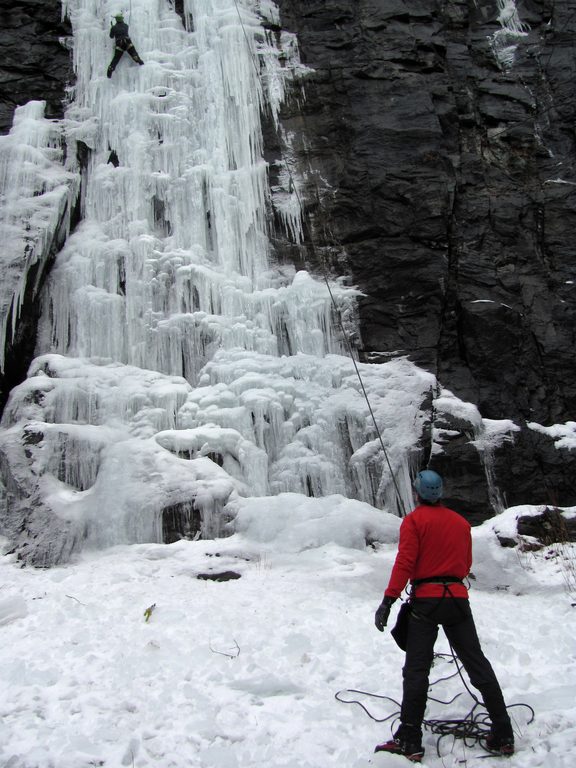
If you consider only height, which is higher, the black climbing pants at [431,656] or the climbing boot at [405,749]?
the black climbing pants at [431,656]

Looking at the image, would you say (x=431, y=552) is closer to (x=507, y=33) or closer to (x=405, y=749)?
(x=405, y=749)

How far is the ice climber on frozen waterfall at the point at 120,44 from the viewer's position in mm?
11531

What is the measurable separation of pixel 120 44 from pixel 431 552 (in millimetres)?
11860

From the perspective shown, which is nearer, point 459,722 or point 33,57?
point 459,722

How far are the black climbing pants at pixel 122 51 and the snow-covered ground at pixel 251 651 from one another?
9244 mm

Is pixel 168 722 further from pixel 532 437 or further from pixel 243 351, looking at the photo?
pixel 532 437

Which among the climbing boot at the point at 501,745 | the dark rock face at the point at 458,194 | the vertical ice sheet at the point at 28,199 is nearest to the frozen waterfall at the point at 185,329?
the vertical ice sheet at the point at 28,199

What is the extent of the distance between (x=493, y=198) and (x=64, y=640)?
9.72 meters

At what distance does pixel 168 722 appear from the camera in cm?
371

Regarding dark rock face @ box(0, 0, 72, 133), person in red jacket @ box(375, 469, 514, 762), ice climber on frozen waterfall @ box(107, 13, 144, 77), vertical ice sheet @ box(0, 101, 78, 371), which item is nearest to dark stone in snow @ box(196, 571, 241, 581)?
person in red jacket @ box(375, 469, 514, 762)

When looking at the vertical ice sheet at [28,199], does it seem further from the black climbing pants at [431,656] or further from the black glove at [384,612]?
the black climbing pants at [431,656]

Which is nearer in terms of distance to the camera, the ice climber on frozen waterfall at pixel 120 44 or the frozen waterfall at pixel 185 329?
the frozen waterfall at pixel 185 329

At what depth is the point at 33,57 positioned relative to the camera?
11.6m

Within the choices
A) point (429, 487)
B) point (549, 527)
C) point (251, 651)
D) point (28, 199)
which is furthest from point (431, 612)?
point (28, 199)
